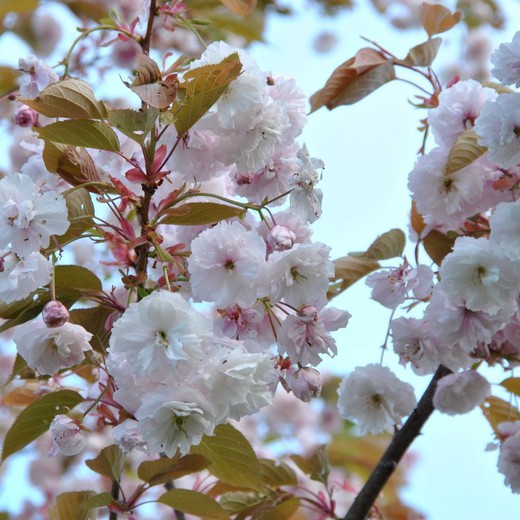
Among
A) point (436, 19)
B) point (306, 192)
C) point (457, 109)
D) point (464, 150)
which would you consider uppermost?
point (436, 19)

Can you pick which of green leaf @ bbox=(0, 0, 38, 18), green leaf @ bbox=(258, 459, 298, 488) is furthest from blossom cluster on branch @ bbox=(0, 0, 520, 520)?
green leaf @ bbox=(0, 0, 38, 18)

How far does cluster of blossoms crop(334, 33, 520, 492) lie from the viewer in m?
0.93

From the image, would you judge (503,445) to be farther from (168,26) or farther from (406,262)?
(168,26)

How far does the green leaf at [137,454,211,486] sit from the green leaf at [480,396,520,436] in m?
0.55

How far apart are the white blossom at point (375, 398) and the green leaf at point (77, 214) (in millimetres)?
511

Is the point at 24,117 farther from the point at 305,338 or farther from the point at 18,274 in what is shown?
the point at 305,338

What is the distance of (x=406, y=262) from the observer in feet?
3.85

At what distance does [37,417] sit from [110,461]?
0.11 meters

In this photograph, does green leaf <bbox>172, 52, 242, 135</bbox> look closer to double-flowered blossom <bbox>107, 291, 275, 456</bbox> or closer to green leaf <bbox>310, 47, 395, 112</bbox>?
double-flowered blossom <bbox>107, 291, 275, 456</bbox>

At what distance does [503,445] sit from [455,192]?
0.40 metres

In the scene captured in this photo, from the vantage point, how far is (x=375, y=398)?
4.08ft

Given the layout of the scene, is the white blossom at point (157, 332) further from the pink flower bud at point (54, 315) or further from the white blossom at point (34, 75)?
the white blossom at point (34, 75)

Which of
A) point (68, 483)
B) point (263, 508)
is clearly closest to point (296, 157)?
point (263, 508)

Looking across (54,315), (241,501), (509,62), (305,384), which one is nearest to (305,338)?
(305,384)
